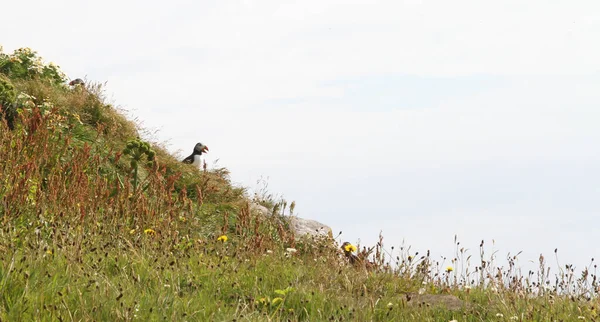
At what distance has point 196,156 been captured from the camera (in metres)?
14.2

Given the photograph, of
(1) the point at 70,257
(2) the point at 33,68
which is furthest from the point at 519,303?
(2) the point at 33,68

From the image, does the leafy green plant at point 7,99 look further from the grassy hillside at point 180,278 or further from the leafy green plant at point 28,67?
the leafy green plant at point 28,67

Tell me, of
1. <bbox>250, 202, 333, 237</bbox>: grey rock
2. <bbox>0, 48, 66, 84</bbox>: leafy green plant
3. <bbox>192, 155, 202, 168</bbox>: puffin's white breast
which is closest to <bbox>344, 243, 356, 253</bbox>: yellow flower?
<bbox>250, 202, 333, 237</bbox>: grey rock

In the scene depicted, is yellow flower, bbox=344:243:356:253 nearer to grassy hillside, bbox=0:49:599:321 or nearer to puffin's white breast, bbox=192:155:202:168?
grassy hillside, bbox=0:49:599:321

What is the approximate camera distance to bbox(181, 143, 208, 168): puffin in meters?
14.1

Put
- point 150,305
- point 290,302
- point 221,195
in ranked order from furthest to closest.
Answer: point 221,195, point 290,302, point 150,305

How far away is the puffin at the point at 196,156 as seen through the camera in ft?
46.1

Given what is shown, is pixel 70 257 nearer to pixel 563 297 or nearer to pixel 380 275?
pixel 380 275

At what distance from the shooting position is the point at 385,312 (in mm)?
5656

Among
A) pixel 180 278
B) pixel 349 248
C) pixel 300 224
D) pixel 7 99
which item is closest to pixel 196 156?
pixel 300 224

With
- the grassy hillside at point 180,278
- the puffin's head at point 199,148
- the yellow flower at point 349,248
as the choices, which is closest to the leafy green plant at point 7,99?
the grassy hillside at point 180,278

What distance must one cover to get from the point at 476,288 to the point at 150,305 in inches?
147

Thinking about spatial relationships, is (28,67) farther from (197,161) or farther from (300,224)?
(300,224)

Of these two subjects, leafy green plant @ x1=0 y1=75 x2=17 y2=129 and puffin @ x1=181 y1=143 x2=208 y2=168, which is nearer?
leafy green plant @ x1=0 y1=75 x2=17 y2=129
